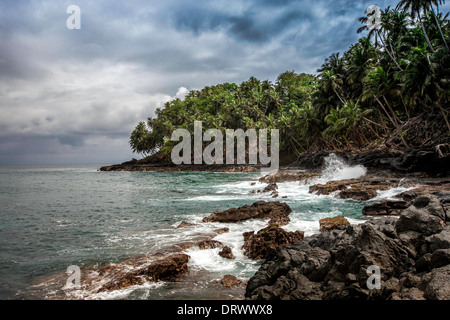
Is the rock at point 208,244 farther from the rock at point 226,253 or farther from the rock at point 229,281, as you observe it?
the rock at point 229,281

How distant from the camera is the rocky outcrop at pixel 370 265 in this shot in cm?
442

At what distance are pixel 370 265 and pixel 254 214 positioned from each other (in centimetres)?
908

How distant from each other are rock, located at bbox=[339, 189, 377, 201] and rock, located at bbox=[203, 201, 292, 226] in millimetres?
6660

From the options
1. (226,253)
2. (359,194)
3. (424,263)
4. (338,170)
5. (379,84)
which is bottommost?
(226,253)

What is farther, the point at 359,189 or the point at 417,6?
the point at 417,6

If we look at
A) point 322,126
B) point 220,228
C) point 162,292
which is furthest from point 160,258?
point 322,126

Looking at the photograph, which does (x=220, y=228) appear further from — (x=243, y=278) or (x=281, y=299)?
(x=281, y=299)

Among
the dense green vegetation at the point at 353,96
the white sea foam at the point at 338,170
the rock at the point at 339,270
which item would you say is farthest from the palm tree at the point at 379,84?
the rock at the point at 339,270

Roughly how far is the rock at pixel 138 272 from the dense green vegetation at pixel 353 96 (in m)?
30.5

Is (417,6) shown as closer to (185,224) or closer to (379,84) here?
(379,84)

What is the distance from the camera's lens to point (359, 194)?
60.5 ft

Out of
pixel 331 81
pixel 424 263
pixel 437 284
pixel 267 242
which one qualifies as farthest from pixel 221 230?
pixel 331 81

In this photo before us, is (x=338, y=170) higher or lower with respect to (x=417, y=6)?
lower

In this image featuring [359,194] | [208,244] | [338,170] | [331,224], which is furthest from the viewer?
[338,170]
